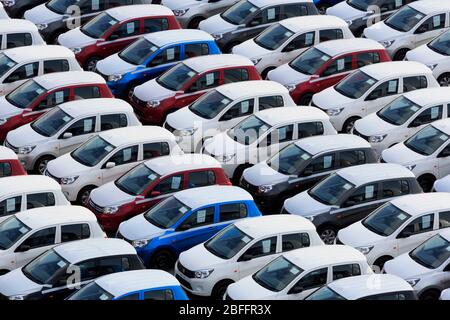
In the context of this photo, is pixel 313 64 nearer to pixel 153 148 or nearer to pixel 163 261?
pixel 153 148

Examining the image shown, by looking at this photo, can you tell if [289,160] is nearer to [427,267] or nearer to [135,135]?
[135,135]

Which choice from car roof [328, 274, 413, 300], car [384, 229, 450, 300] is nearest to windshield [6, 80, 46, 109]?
car [384, 229, 450, 300]

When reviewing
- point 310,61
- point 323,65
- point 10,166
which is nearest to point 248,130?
point 323,65

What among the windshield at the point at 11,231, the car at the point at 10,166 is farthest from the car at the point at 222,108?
the windshield at the point at 11,231

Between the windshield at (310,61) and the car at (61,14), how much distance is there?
6562 millimetres

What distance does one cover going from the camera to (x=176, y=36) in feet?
135

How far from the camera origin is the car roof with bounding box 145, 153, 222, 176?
34406 millimetres

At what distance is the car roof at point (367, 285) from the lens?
2867 cm

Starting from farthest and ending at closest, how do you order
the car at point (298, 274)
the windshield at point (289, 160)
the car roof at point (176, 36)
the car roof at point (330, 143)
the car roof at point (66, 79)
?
the car roof at point (176, 36)
the car roof at point (66, 79)
the car roof at point (330, 143)
the windshield at point (289, 160)
the car at point (298, 274)

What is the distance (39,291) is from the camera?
2988 cm

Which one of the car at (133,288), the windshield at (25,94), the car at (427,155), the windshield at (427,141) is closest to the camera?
the car at (133,288)

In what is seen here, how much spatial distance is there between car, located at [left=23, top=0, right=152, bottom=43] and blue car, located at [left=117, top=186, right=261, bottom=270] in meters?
11.8

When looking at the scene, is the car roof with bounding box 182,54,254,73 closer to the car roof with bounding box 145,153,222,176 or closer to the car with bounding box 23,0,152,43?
the car roof with bounding box 145,153,222,176

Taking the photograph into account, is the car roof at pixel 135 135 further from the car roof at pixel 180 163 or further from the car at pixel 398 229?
the car at pixel 398 229
